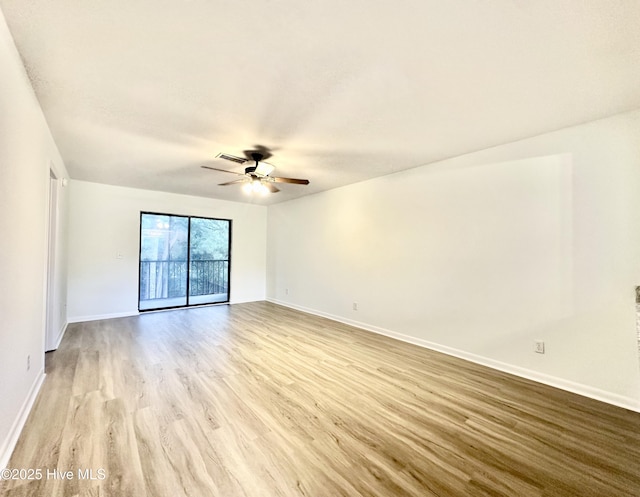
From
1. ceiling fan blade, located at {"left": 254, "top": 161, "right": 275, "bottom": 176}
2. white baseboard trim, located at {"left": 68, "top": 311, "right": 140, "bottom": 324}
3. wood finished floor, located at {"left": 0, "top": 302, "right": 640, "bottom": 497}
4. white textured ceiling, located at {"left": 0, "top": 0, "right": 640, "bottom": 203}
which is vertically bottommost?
wood finished floor, located at {"left": 0, "top": 302, "right": 640, "bottom": 497}

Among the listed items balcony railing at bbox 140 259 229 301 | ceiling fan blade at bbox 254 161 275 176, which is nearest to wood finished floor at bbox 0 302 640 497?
ceiling fan blade at bbox 254 161 275 176

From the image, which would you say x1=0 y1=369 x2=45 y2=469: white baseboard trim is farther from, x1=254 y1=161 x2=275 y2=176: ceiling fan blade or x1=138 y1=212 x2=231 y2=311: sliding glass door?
x1=138 y1=212 x2=231 y2=311: sliding glass door

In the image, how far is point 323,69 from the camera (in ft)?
6.04

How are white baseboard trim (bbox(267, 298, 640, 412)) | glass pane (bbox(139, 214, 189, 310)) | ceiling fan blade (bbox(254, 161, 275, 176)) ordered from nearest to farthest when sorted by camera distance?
1. white baseboard trim (bbox(267, 298, 640, 412))
2. ceiling fan blade (bbox(254, 161, 275, 176))
3. glass pane (bbox(139, 214, 189, 310))

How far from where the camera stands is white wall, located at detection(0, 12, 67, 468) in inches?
63.1

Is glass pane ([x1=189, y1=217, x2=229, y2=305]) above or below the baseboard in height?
above

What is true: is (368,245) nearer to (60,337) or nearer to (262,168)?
(262,168)

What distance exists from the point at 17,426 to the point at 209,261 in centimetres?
485

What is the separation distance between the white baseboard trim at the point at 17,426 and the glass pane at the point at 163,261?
3.55 m

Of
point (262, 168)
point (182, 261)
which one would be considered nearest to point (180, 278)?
point (182, 261)

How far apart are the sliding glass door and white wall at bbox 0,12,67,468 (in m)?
3.33

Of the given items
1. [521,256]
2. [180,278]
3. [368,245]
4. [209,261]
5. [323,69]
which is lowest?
[180,278]

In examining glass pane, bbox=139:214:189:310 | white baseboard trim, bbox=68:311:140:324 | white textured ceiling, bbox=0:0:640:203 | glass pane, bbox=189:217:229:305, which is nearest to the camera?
white textured ceiling, bbox=0:0:640:203

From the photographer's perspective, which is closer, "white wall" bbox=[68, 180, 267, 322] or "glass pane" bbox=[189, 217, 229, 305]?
"white wall" bbox=[68, 180, 267, 322]
